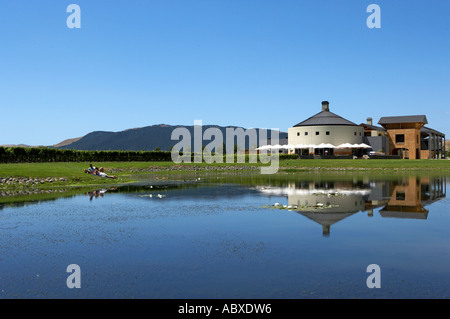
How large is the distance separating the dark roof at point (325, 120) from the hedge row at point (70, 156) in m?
19.7

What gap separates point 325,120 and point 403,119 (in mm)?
19166

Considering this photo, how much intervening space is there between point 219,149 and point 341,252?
186076mm

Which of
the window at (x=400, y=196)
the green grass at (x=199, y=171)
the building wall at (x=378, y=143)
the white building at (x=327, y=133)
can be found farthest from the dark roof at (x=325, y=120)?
the window at (x=400, y=196)

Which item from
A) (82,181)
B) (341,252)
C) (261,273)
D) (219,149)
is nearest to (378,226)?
(341,252)

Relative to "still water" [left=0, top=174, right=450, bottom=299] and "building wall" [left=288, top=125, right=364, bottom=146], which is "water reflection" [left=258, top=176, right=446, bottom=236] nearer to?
"still water" [left=0, top=174, right=450, bottom=299]

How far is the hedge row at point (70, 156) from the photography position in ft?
177

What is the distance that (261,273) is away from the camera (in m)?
9.13

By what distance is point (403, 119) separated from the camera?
98.9 meters

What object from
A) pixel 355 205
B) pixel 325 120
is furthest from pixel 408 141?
pixel 355 205

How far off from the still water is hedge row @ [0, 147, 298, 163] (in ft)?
125

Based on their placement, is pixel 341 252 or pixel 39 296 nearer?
pixel 39 296

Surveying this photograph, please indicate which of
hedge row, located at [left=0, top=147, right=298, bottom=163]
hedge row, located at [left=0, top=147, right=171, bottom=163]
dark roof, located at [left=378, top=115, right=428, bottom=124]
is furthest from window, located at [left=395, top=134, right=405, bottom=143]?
hedge row, located at [left=0, top=147, right=171, bottom=163]

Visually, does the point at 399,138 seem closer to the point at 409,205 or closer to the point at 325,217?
the point at 409,205

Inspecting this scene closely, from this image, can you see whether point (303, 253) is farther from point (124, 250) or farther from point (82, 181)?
point (82, 181)
